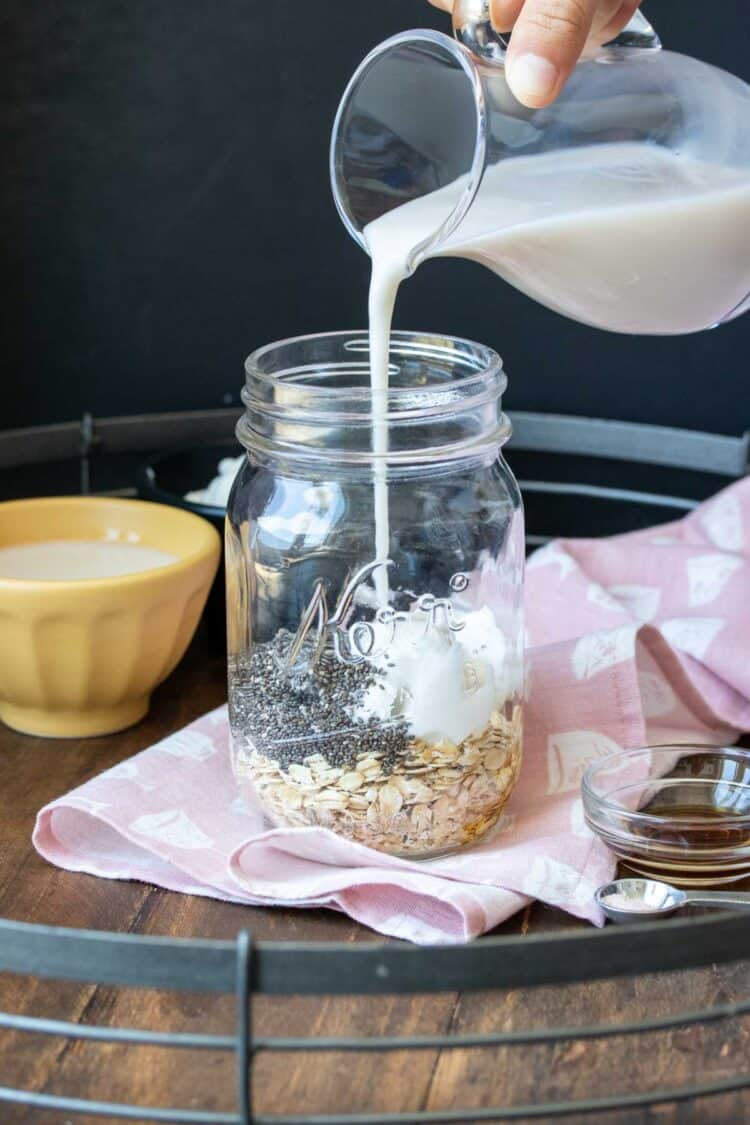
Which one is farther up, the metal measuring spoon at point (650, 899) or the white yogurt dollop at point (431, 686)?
the white yogurt dollop at point (431, 686)

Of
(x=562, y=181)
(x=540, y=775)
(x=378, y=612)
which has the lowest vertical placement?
(x=540, y=775)

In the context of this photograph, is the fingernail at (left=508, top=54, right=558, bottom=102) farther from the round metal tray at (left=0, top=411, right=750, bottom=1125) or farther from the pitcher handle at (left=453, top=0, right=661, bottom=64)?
the round metal tray at (left=0, top=411, right=750, bottom=1125)

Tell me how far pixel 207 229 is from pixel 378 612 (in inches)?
23.9

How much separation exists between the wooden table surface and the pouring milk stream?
7.2 inches

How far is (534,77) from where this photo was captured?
69cm

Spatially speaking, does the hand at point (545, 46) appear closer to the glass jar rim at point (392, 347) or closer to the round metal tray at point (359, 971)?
the glass jar rim at point (392, 347)

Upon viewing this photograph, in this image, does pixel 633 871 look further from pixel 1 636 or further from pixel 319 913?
pixel 1 636

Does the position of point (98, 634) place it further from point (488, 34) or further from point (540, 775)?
point (488, 34)

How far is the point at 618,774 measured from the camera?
0.80 meters

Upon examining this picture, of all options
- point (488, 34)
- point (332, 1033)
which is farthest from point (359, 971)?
point (488, 34)

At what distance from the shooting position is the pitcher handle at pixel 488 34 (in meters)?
0.76

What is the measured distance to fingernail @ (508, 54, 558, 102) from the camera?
69 cm

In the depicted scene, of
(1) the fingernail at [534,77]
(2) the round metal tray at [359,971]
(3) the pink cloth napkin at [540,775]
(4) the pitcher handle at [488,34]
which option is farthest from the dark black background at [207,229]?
(2) the round metal tray at [359,971]

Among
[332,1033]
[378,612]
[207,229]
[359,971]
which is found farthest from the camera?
[207,229]
